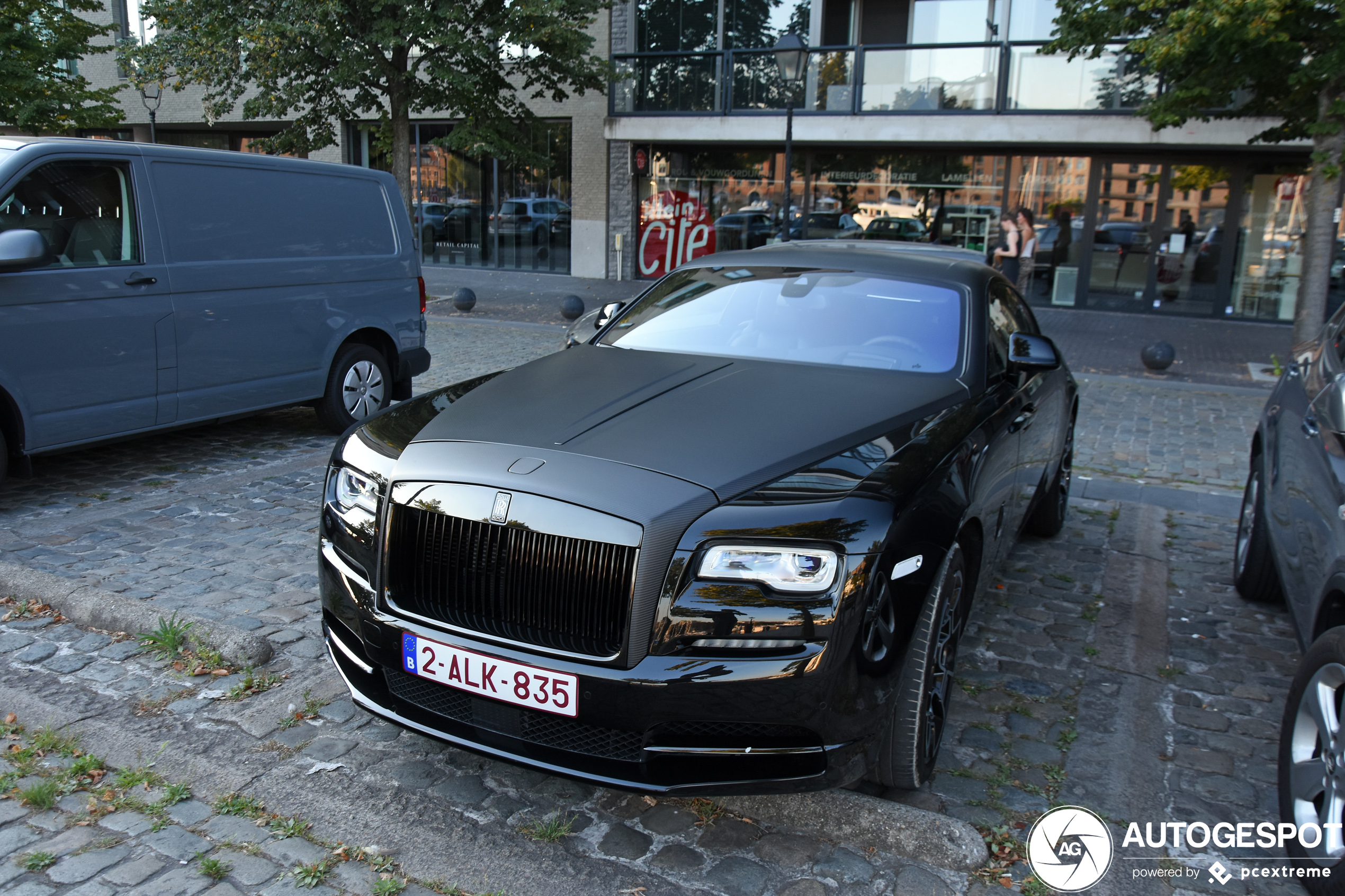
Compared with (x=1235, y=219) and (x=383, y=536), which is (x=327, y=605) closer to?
(x=383, y=536)

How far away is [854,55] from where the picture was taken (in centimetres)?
1997

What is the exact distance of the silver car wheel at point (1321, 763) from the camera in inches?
102

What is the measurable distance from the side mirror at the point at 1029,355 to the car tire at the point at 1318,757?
1.66 m

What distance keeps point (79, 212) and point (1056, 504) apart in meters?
6.02

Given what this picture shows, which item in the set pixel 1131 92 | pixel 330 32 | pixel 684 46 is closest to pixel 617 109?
pixel 684 46

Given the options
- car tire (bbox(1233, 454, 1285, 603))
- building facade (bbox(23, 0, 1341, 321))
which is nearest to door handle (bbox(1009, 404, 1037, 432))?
car tire (bbox(1233, 454, 1285, 603))

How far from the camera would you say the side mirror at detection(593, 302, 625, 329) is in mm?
4875

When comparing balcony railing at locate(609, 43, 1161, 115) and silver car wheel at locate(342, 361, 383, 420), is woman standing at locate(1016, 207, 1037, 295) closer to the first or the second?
balcony railing at locate(609, 43, 1161, 115)

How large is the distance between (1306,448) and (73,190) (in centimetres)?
650

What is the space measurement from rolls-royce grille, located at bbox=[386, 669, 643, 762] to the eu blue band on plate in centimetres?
5

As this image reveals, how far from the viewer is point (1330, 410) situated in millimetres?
3377

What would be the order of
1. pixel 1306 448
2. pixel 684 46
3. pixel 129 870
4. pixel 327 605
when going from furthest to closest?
1. pixel 684 46
2. pixel 1306 448
3. pixel 327 605
4. pixel 129 870

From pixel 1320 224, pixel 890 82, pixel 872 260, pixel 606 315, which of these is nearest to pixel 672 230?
pixel 890 82

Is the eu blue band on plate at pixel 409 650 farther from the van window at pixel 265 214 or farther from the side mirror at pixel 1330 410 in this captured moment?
the van window at pixel 265 214
